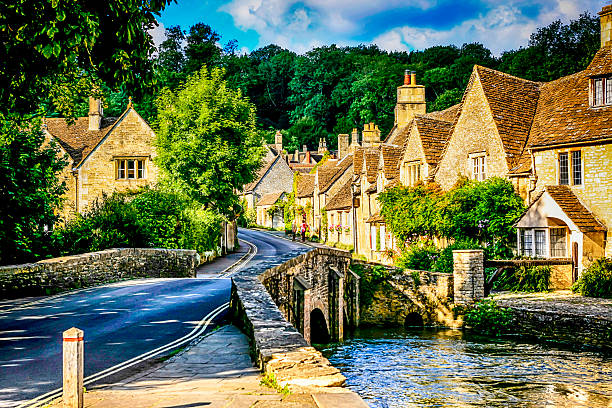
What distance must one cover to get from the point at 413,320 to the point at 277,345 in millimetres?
23261

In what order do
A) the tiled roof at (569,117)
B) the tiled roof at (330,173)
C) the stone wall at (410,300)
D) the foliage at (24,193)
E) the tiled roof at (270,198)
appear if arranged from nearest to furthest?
the foliage at (24,193) < the tiled roof at (569,117) < the stone wall at (410,300) < the tiled roof at (330,173) < the tiled roof at (270,198)

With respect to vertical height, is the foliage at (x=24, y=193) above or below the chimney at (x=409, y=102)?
below

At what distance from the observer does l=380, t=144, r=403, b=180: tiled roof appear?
4094cm

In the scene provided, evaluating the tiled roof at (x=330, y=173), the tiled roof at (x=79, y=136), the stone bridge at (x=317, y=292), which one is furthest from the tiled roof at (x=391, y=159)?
the tiled roof at (x=79, y=136)

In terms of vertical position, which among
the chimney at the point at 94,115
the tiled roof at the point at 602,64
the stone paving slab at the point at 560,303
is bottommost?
the stone paving slab at the point at 560,303

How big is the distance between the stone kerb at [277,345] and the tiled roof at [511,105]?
1919 cm

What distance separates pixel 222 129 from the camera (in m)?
38.9

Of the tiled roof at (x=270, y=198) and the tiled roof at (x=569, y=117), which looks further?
the tiled roof at (x=270, y=198)

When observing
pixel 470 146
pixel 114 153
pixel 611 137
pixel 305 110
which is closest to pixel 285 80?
pixel 305 110

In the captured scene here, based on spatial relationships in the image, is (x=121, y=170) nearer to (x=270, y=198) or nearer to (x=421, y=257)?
(x=421, y=257)

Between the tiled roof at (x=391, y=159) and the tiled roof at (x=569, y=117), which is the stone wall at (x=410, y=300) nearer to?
the tiled roof at (x=569, y=117)

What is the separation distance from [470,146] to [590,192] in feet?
24.1

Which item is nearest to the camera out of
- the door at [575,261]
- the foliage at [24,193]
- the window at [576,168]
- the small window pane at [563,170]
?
the foliage at [24,193]

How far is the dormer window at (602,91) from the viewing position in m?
27.3
